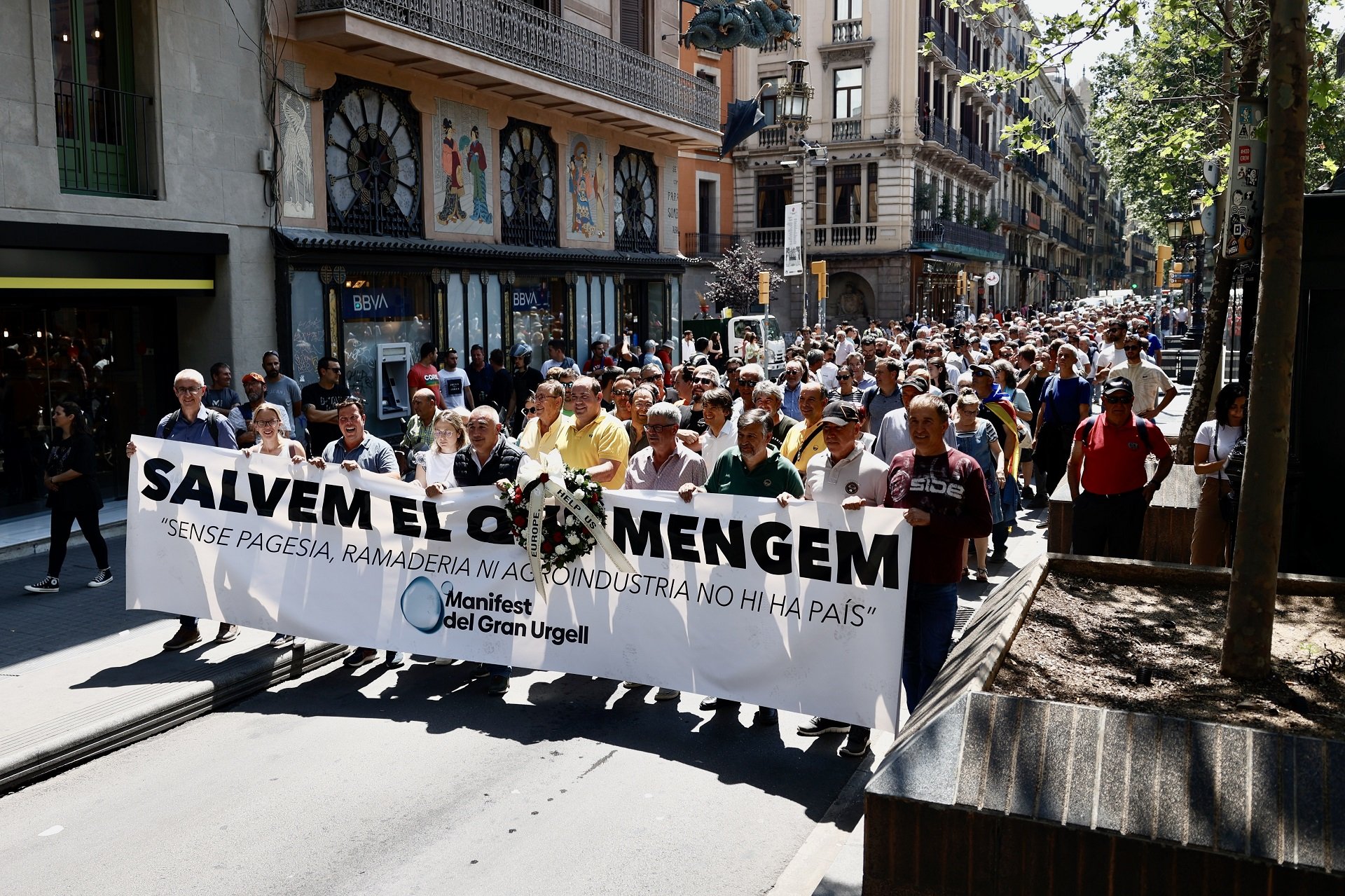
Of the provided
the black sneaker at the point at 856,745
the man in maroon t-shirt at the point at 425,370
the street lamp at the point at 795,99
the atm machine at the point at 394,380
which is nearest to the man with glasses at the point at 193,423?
the black sneaker at the point at 856,745

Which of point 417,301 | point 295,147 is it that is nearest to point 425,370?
point 417,301

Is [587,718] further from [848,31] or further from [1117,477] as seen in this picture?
[848,31]

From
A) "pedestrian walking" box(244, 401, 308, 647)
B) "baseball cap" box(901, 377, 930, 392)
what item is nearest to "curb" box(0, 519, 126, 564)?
"pedestrian walking" box(244, 401, 308, 647)

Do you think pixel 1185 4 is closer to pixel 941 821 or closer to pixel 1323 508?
pixel 1323 508

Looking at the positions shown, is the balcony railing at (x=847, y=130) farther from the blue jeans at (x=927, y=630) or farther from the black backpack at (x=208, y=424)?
the blue jeans at (x=927, y=630)

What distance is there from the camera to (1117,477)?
8.69 metres

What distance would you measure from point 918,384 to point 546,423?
3.47 m

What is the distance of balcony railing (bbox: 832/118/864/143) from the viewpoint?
50.3 m

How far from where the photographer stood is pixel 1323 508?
848cm

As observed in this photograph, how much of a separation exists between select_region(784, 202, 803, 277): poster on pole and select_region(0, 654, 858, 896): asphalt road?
2183 centimetres

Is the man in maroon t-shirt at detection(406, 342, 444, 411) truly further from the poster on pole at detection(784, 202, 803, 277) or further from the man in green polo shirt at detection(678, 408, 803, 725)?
the poster on pole at detection(784, 202, 803, 277)

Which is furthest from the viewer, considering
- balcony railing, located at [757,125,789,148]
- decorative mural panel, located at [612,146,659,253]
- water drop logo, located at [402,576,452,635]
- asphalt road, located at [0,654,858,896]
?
balcony railing, located at [757,125,789,148]

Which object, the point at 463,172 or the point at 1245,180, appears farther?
the point at 463,172

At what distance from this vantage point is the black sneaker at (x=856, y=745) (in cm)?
677
